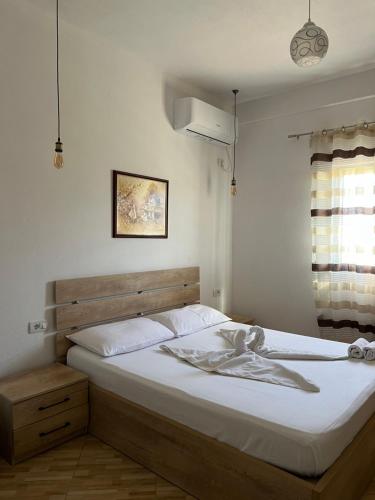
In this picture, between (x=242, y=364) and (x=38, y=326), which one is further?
(x=38, y=326)

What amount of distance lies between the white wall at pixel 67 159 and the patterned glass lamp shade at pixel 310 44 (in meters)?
1.64

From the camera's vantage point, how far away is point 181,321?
3074 millimetres

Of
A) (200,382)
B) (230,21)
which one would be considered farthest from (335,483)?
(230,21)

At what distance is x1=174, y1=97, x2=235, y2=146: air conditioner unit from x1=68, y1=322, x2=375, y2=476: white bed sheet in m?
2.13

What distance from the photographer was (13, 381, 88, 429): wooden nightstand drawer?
6.85 feet

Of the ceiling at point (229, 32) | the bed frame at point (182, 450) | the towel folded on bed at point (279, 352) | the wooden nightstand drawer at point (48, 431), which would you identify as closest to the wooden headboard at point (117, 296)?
the bed frame at point (182, 450)

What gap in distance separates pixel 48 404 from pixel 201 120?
2.71 m

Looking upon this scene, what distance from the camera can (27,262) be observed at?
2.50 m

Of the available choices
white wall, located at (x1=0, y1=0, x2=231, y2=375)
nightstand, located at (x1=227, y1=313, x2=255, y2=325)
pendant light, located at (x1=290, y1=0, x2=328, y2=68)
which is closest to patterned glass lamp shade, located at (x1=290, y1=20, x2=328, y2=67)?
pendant light, located at (x1=290, y1=0, x2=328, y2=68)

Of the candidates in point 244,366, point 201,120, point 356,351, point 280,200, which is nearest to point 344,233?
point 280,200

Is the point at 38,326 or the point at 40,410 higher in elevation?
the point at 38,326

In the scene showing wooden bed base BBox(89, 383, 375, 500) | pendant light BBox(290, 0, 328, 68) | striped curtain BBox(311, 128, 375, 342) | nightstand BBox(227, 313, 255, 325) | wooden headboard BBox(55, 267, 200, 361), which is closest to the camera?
wooden bed base BBox(89, 383, 375, 500)

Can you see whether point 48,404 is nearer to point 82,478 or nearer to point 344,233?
point 82,478

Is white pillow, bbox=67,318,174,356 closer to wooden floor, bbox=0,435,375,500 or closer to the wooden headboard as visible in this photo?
the wooden headboard
